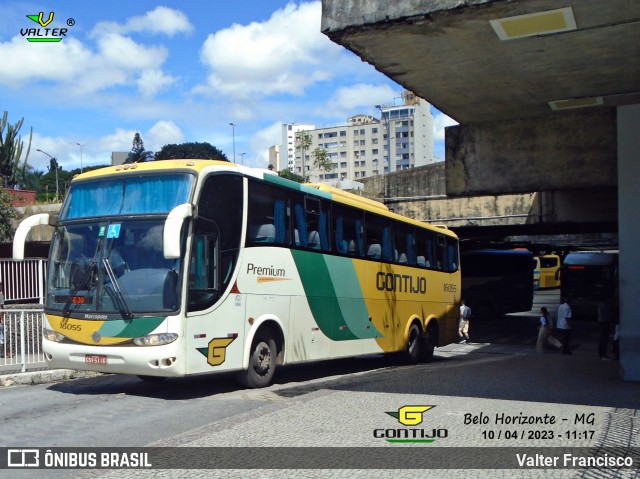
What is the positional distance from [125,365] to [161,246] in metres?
1.74

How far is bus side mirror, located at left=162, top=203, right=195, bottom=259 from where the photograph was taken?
30.5 feet

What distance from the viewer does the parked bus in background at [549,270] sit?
6469 centimetres

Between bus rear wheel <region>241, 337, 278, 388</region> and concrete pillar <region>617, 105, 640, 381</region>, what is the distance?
248 inches

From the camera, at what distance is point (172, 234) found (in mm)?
9375

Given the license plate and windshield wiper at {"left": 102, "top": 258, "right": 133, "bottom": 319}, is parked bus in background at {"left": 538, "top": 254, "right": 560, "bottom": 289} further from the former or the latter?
the license plate

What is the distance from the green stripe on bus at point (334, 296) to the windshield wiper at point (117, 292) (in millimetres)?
3370

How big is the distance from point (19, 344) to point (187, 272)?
5736mm

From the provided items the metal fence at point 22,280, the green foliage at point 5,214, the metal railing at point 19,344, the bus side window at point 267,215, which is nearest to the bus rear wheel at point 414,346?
the bus side window at point 267,215

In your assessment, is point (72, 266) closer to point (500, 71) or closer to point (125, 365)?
point (125, 365)

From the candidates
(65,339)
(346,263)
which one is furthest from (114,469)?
(346,263)

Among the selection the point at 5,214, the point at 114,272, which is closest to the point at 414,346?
the point at 114,272

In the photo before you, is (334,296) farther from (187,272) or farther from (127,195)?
(127,195)

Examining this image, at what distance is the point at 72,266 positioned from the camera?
10648 millimetres
